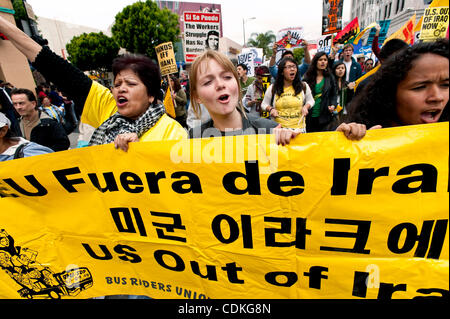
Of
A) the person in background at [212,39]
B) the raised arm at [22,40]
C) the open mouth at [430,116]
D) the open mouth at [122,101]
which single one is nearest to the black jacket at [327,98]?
the person in background at [212,39]

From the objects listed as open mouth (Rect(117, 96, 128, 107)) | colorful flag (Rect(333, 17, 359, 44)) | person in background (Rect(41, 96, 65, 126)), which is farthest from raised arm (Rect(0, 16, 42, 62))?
colorful flag (Rect(333, 17, 359, 44))

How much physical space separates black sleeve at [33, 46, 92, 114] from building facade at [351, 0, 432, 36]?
1043 inches

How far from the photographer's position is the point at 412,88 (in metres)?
1.25

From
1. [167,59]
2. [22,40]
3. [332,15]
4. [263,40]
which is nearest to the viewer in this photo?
[22,40]

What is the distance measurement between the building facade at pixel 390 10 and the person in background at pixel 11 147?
88.3 ft

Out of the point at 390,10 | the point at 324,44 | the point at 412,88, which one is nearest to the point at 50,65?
the point at 412,88

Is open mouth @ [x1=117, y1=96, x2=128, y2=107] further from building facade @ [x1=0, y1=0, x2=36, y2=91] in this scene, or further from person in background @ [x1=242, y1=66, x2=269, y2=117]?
building facade @ [x1=0, y1=0, x2=36, y2=91]

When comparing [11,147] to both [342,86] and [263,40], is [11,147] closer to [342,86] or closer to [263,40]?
[342,86]

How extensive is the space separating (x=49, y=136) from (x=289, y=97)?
10.7 feet

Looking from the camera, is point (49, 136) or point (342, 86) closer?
point (49, 136)

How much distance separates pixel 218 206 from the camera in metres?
1.44

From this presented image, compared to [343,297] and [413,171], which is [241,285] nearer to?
[343,297]
